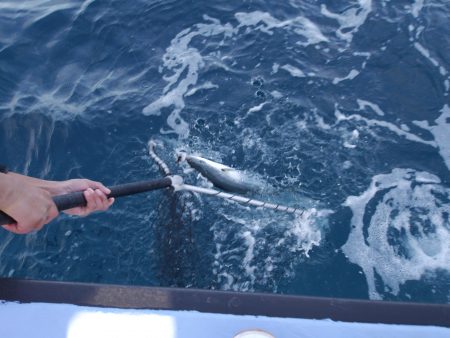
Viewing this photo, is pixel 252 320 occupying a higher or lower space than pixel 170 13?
higher

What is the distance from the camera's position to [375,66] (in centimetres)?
605

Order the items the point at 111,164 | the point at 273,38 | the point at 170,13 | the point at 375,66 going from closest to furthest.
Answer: the point at 111,164, the point at 375,66, the point at 273,38, the point at 170,13

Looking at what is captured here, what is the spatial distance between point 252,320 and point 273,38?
17.1ft

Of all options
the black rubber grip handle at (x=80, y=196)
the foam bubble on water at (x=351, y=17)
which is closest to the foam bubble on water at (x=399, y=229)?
the black rubber grip handle at (x=80, y=196)

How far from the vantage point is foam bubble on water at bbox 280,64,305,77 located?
19.7 feet

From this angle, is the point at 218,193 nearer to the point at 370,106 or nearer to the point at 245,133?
the point at 245,133

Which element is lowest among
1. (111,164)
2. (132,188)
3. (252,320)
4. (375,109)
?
(111,164)

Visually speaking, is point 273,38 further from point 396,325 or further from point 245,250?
point 396,325

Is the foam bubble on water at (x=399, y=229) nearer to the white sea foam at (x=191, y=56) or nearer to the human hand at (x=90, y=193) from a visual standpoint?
the white sea foam at (x=191, y=56)

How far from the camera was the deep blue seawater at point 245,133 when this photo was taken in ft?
13.4

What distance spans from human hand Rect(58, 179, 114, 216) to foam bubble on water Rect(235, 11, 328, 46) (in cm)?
Answer: 455

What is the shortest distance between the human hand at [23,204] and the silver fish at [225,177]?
2.46m

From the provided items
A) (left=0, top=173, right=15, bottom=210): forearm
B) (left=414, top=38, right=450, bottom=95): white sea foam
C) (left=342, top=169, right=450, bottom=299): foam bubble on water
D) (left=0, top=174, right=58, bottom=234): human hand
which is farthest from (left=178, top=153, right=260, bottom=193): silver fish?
(left=414, top=38, right=450, bottom=95): white sea foam

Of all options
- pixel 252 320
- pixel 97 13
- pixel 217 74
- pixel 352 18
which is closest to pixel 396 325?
pixel 252 320
